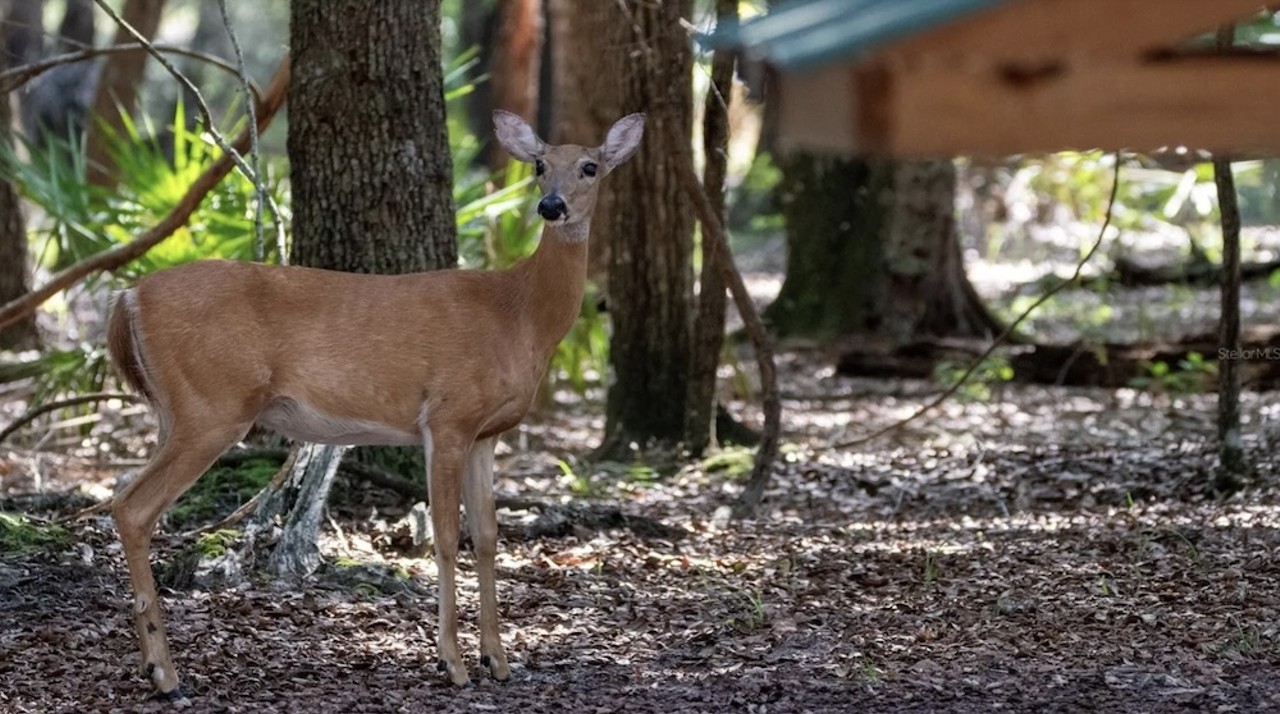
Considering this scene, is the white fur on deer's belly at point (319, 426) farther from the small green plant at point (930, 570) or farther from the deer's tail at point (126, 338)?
the small green plant at point (930, 570)

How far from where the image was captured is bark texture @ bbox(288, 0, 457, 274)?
24.2 ft

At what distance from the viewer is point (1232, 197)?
7.59m

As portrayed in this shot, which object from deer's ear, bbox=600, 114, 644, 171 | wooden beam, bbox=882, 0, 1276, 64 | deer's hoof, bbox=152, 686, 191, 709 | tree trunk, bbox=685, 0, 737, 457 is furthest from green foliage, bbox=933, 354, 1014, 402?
wooden beam, bbox=882, 0, 1276, 64

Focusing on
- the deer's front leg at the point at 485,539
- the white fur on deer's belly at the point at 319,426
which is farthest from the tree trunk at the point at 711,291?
the white fur on deer's belly at the point at 319,426

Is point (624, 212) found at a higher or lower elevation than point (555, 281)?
higher

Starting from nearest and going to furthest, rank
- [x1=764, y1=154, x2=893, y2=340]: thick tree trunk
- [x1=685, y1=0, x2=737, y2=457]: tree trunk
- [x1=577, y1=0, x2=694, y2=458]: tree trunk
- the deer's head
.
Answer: the deer's head → [x1=685, y1=0, x2=737, y2=457]: tree trunk → [x1=577, y1=0, x2=694, y2=458]: tree trunk → [x1=764, y1=154, x2=893, y2=340]: thick tree trunk

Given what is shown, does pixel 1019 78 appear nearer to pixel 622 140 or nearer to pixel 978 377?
pixel 622 140

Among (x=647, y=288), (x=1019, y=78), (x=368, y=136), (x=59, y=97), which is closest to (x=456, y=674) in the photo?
(x=368, y=136)

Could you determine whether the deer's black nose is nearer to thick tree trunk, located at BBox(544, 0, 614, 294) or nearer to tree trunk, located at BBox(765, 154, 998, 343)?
thick tree trunk, located at BBox(544, 0, 614, 294)

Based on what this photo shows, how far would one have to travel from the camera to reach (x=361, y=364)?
5.68 metres

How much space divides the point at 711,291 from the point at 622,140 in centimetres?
250

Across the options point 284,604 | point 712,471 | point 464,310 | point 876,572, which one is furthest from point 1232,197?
point 284,604

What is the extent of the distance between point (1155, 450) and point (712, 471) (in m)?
2.39

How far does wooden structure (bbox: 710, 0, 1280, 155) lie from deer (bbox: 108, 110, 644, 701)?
2.26 m
